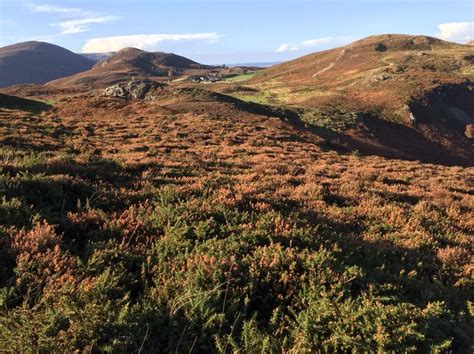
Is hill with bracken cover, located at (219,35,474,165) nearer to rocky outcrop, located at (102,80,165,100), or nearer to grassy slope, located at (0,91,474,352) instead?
rocky outcrop, located at (102,80,165,100)

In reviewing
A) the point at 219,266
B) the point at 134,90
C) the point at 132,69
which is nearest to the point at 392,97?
the point at 134,90

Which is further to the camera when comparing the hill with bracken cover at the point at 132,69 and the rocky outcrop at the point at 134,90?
the hill with bracken cover at the point at 132,69

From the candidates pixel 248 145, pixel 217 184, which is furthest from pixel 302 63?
pixel 217 184

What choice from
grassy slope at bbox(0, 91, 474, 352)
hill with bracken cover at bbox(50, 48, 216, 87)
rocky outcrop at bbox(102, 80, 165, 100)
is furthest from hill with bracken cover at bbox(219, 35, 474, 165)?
hill with bracken cover at bbox(50, 48, 216, 87)

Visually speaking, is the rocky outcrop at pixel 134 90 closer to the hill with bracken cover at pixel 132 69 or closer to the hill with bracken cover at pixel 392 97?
the hill with bracken cover at pixel 392 97

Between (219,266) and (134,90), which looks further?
(134,90)

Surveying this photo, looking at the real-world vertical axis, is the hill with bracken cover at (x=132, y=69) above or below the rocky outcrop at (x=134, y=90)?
above

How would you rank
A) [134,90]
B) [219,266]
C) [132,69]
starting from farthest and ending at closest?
[132,69] → [134,90] → [219,266]

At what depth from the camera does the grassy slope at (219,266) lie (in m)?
4.39

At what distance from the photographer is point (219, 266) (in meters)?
5.43

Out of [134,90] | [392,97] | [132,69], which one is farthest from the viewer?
[132,69]

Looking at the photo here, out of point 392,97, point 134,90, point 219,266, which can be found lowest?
point 219,266

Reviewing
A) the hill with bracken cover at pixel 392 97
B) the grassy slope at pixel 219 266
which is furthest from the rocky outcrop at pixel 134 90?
the grassy slope at pixel 219 266

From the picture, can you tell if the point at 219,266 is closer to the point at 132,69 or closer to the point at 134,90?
the point at 134,90
